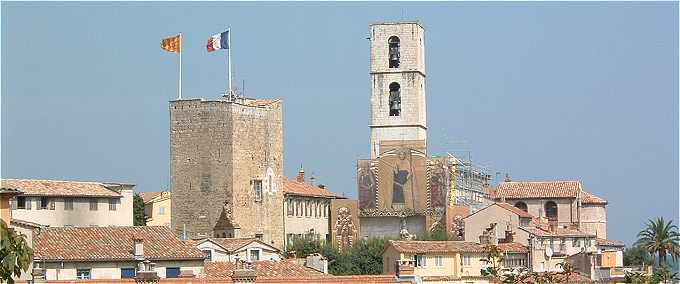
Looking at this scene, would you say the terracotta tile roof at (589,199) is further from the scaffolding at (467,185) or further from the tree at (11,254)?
the tree at (11,254)

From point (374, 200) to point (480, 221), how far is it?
722cm

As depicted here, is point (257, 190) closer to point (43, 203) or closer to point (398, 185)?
point (398, 185)

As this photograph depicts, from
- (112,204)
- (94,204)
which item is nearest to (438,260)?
(94,204)

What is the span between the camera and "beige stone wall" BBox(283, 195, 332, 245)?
8225 centimetres

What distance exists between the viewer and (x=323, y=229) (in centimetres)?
8700

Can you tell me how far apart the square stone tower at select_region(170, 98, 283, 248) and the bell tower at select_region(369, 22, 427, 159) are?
30.1 feet

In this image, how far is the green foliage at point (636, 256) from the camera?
85750mm

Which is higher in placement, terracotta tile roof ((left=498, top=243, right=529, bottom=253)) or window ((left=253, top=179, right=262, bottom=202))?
window ((left=253, top=179, right=262, bottom=202))

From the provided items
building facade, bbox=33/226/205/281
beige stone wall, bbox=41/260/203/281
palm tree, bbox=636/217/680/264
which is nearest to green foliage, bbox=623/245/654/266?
palm tree, bbox=636/217/680/264

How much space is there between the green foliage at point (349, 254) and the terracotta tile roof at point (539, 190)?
18.3 m

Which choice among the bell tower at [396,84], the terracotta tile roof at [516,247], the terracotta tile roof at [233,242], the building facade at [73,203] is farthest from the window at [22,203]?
the bell tower at [396,84]

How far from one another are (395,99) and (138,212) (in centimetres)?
1466

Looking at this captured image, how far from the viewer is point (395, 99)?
286ft

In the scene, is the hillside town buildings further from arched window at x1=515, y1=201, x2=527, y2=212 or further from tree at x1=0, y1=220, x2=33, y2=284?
tree at x1=0, y1=220, x2=33, y2=284
